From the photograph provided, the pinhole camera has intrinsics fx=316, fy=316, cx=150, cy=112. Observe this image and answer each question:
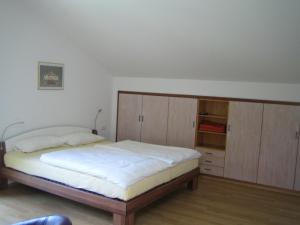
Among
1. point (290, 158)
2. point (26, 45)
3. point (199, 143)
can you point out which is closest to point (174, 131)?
point (199, 143)

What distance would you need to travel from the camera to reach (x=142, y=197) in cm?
326

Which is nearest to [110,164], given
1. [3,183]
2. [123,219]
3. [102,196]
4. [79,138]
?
[102,196]

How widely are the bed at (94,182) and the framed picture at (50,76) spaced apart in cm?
74

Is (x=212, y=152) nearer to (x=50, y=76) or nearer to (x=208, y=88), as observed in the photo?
(x=208, y=88)

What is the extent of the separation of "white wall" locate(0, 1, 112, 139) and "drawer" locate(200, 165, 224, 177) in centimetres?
215

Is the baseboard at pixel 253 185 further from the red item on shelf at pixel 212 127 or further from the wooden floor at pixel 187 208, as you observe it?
the red item on shelf at pixel 212 127

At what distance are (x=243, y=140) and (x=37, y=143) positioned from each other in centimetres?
299

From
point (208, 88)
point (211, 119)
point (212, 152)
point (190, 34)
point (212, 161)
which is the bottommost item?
point (212, 161)

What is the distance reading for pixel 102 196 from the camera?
3203 mm

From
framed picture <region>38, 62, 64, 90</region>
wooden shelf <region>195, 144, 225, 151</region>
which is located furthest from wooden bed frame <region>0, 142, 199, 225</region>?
framed picture <region>38, 62, 64, 90</region>

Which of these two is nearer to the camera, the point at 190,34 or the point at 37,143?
the point at 190,34

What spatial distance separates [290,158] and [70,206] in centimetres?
307

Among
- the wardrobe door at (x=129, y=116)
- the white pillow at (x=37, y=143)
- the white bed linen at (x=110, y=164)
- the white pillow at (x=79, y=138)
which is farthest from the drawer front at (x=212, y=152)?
the white pillow at (x=37, y=143)

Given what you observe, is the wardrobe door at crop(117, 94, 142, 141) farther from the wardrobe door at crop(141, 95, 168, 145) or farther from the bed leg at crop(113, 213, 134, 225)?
the bed leg at crop(113, 213, 134, 225)
